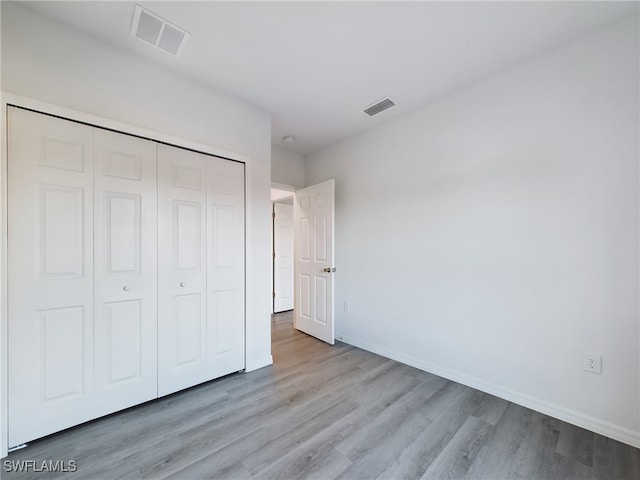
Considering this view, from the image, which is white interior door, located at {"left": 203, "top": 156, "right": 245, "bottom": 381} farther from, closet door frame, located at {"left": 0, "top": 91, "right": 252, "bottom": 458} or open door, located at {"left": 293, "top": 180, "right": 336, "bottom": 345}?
open door, located at {"left": 293, "top": 180, "right": 336, "bottom": 345}

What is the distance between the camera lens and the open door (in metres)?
3.34

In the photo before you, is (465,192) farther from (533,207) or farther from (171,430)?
(171,430)

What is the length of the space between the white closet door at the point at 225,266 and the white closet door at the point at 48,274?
0.81 metres

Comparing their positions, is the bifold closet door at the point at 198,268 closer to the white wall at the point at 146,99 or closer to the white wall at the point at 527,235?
the white wall at the point at 146,99

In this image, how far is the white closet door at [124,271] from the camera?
5.98 feet

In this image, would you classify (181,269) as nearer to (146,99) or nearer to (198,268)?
(198,268)

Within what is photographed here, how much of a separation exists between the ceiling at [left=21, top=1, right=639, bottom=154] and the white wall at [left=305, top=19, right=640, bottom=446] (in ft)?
0.85

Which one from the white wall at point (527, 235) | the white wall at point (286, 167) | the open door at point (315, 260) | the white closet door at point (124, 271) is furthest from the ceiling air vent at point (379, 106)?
the white closet door at point (124, 271)

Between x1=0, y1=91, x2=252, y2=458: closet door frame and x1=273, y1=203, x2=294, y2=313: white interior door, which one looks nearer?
x1=0, y1=91, x2=252, y2=458: closet door frame

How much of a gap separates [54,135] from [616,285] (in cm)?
364

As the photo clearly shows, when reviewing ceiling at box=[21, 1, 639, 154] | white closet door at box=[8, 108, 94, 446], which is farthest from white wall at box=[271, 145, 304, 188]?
white closet door at box=[8, 108, 94, 446]

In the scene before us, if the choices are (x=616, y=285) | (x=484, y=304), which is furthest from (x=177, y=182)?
(x=616, y=285)

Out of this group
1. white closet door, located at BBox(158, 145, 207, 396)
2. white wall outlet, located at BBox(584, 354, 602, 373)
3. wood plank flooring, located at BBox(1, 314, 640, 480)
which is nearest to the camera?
wood plank flooring, located at BBox(1, 314, 640, 480)

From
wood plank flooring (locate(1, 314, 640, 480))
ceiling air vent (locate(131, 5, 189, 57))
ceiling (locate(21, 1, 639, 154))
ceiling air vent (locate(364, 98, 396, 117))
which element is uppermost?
ceiling air vent (locate(131, 5, 189, 57))
